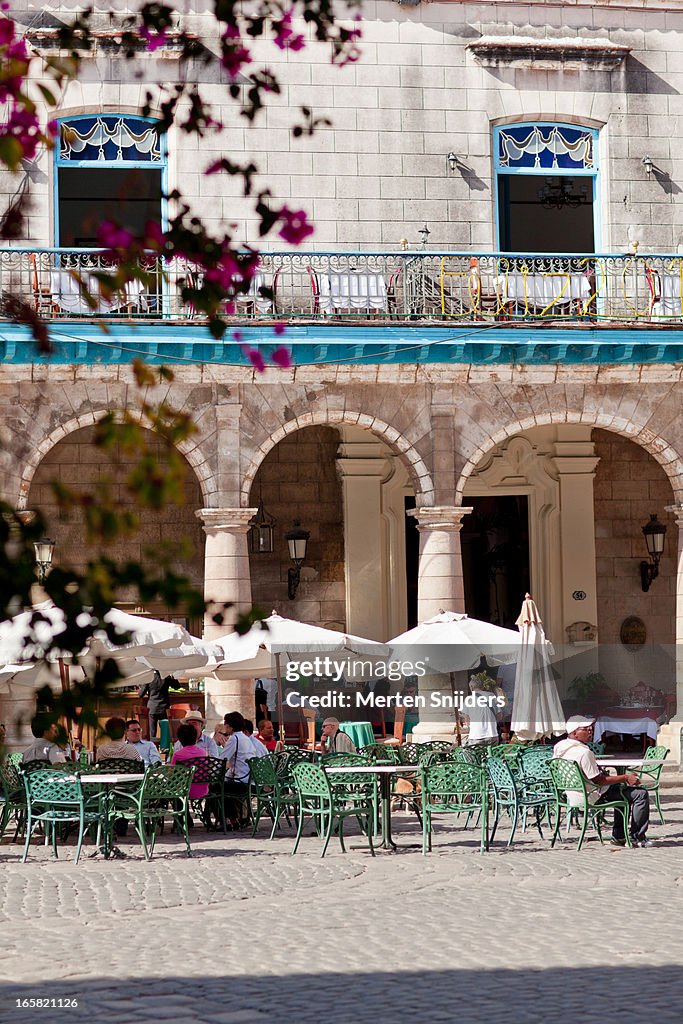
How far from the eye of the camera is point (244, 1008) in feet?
23.6

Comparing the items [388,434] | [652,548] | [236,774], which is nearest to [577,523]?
[652,548]

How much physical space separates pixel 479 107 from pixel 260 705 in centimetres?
902

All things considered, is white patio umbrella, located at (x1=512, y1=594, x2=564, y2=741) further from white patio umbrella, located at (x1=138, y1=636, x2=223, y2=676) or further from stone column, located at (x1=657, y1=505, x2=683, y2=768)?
white patio umbrella, located at (x1=138, y1=636, x2=223, y2=676)

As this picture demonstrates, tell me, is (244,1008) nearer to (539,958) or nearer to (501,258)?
(539,958)

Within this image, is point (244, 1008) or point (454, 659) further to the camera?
point (454, 659)

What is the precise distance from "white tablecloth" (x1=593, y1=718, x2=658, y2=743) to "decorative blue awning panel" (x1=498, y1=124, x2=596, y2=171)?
304 inches

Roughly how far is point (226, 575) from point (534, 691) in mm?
4585

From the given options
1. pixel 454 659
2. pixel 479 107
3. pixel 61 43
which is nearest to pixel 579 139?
pixel 479 107

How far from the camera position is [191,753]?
1502cm

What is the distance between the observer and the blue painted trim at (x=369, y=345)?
782 inches

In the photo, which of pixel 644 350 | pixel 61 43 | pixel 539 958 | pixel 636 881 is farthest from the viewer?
pixel 644 350

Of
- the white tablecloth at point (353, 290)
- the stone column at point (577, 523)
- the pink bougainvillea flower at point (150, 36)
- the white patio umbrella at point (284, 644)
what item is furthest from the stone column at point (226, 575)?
the pink bougainvillea flower at point (150, 36)

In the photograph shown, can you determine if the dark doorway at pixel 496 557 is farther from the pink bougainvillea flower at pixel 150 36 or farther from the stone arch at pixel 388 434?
the pink bougainvillea flower at pixel 150 36

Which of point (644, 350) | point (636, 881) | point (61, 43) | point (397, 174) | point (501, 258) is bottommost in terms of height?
point (636, 881)
